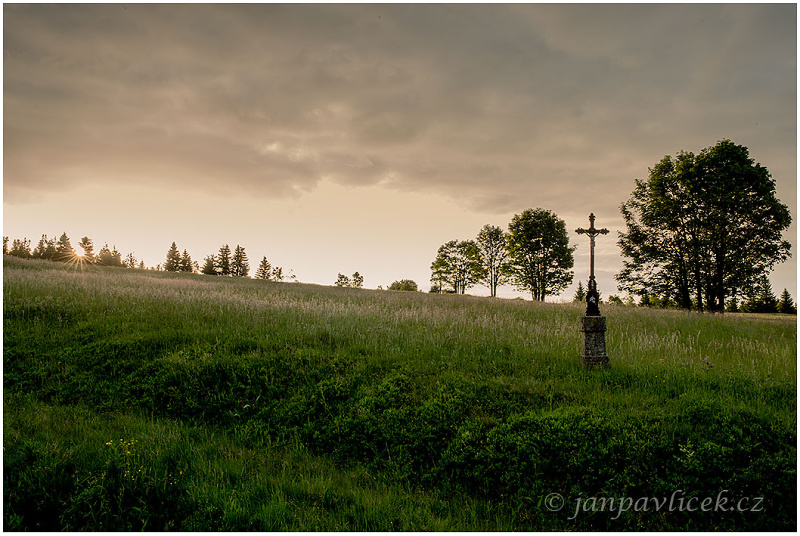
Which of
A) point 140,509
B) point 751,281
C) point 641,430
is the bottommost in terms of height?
point 140,509

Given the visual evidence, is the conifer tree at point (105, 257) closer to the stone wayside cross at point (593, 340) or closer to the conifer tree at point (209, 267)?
the conifer tree at point (209, 267)

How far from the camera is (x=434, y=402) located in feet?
18.5

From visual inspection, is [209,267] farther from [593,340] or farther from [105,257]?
[593,340]

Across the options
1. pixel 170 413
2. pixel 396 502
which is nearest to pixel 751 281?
pixel 396 502

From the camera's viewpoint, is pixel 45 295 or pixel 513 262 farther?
pixel 513 262

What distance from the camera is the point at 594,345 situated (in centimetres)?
711

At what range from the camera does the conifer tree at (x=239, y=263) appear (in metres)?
82.6

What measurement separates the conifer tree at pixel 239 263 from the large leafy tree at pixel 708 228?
250 feet

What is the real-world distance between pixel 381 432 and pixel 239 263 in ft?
281

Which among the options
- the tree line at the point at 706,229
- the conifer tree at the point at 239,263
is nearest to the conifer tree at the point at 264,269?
the conifer tree at the point at 239,263

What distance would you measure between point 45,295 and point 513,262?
3646 centimetres

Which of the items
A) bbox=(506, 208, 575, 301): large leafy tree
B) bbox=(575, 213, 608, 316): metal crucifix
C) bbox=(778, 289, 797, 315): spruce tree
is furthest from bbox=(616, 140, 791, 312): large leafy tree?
bbox=(778, 289, 797, 315): spruce tree

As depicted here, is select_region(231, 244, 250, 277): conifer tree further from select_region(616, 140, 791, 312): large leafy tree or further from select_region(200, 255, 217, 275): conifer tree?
select_region(616, 140, 791, 312): large leafy tree

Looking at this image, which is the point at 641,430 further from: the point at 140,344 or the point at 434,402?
the point at 140,344
